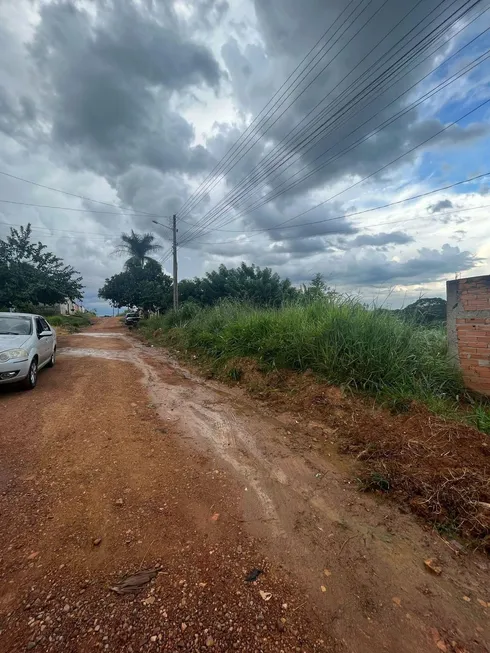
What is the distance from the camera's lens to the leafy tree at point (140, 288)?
26547 millimetres

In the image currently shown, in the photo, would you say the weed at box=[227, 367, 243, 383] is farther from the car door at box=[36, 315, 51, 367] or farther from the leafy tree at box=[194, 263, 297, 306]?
the leafy tree at box=[194, 263, 297, 306]

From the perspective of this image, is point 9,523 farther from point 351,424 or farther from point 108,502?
point 351,424

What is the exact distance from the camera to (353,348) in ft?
16.7

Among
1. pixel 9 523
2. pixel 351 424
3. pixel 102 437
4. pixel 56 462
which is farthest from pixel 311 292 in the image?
pixel 9 523

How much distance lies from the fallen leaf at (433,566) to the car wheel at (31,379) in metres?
6.04

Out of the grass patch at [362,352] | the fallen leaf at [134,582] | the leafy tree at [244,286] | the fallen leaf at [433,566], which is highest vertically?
the leafy tree at [244,286]

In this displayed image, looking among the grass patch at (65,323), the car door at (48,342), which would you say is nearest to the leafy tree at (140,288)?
the grass patch at (65,323)

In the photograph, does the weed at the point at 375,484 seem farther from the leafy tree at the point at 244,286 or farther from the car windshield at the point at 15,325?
the leafy tree at the point at 244,286

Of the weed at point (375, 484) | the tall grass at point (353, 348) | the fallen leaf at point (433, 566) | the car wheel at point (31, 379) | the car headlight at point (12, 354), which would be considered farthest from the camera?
the car wheel at point (31, 379)

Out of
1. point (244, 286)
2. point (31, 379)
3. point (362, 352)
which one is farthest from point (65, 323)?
point (362, 352)

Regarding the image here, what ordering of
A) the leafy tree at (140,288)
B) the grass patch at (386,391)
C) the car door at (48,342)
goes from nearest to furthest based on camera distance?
1. the grass patch at (386,391)
2. the car door at (48,342)
3. the leafy tree at (140,288)

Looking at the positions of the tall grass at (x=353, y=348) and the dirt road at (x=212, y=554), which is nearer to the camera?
the dirt road at (x=212, y=554)

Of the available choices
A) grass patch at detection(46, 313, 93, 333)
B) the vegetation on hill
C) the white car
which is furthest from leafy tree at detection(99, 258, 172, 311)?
the vegetation on hill

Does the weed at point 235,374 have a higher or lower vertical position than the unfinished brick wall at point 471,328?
lower
